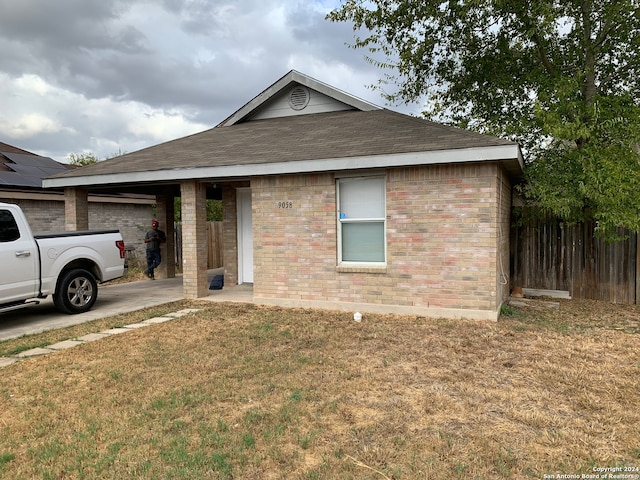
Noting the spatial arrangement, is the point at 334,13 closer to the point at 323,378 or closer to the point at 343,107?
the point at 343,107

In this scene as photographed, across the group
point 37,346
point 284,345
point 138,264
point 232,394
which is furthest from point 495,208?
point 138,264

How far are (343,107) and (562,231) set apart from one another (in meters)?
6.00

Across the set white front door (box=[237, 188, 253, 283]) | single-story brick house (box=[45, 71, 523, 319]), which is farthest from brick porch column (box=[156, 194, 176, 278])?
white front door (box=[237, 188, 253, 283])

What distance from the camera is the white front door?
1130 centimetres

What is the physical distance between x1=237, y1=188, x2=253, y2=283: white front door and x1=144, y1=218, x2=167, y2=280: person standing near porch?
11.4 feet

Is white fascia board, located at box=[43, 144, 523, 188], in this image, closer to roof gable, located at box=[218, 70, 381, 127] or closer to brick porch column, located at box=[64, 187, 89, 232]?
brick porch column, located at box=[64, 187, 89, 232]

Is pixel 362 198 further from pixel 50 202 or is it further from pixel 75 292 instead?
pixel 50 202

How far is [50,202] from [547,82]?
1422 centimetres

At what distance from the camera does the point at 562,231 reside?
10.5m

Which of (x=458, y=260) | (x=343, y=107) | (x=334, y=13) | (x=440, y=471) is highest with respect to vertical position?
(x=334, y=13)

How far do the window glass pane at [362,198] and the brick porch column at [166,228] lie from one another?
754cm

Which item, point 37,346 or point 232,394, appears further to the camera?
point 37,346

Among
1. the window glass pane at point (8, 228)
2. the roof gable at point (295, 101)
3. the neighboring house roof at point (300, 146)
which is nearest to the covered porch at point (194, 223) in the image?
the neighboring house roof at point (300, 146)

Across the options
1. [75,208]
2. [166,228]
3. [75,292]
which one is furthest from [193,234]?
[166,228]
